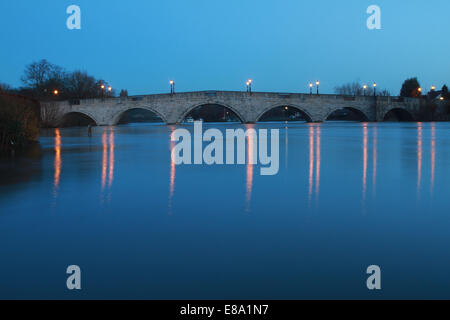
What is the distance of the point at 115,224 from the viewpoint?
523cm

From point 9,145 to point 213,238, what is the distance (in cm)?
1460

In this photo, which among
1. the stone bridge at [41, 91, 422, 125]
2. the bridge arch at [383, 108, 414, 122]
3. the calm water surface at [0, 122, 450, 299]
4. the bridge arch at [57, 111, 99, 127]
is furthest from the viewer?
the bridge arch at [383, 108, 414, 122]

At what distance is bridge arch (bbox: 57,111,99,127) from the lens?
6135 centimetres

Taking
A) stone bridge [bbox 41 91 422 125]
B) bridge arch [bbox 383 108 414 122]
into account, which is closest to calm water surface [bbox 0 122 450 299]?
stone bridge [bbox 41 91 422 125]

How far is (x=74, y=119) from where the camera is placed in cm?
6931

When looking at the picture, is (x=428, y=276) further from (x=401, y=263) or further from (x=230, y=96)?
(x=230, y=96)

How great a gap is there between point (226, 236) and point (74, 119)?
70.0 m

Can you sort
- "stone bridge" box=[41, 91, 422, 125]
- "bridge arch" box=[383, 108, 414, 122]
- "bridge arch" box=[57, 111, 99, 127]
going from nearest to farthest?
"stone bridge" box=[41, 91, 422, 125] < "bridge arch" box=[57, 111, 99, 127] < "bridge arch" box=[383, 108, 414, 122]

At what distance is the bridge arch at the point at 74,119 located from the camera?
6135 cm

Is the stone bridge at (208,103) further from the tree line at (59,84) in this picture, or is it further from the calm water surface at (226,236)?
the calm water surface at (226,236)

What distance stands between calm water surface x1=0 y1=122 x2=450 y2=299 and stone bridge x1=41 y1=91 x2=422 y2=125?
4861 centimetres

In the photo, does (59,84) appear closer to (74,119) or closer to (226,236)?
(74,119)

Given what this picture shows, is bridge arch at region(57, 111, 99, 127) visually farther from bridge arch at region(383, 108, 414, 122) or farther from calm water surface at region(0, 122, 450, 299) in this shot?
calm water surface at region(0, 122, 450, 299)
